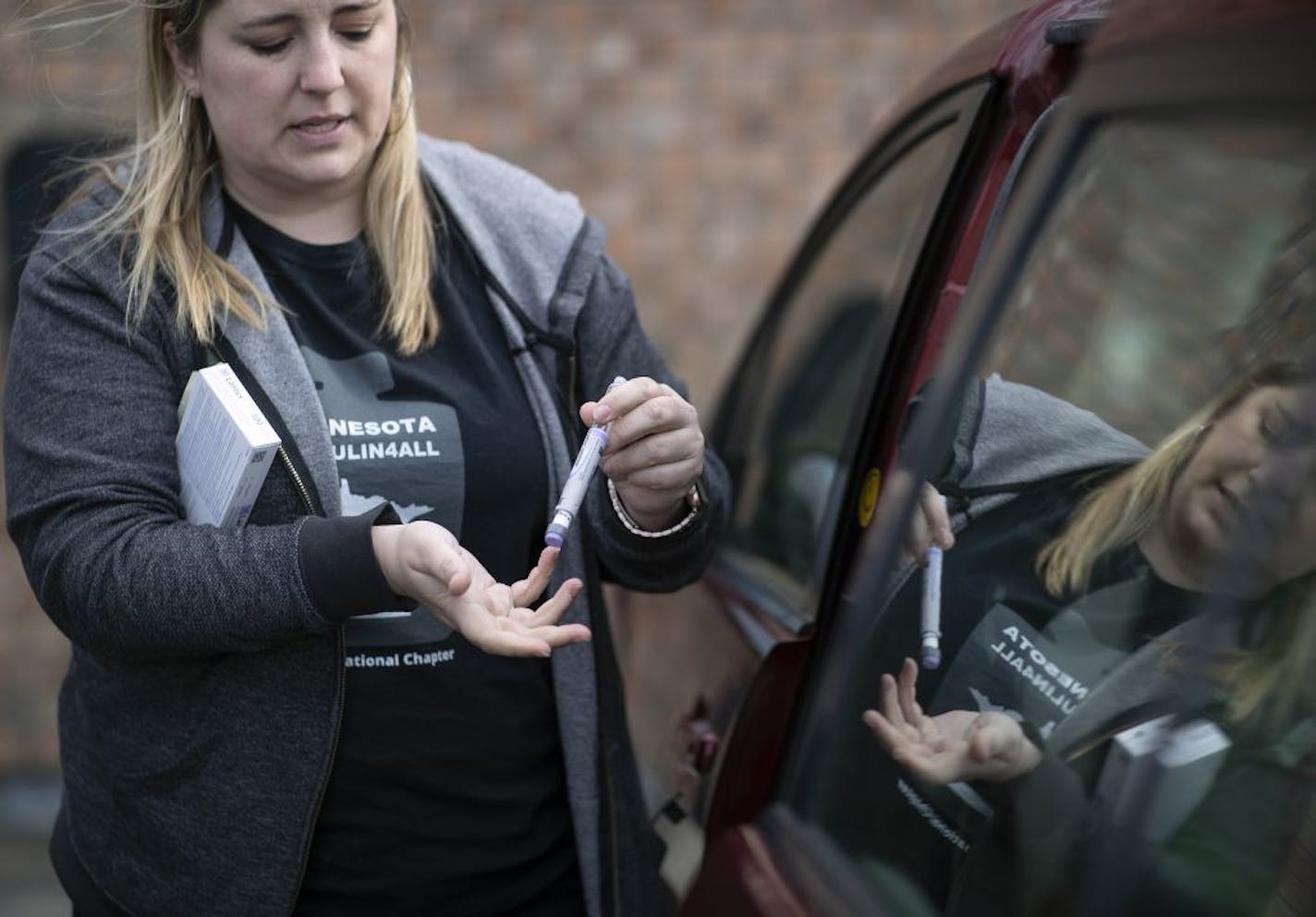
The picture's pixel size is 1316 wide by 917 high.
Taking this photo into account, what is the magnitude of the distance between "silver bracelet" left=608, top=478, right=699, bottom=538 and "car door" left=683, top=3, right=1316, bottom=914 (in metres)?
0.24

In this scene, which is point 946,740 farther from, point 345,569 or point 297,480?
point 297,480

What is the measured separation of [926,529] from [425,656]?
580 millimetres

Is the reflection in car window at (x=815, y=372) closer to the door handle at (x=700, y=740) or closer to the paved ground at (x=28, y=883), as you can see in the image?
the door handle at (x=700, y=740)

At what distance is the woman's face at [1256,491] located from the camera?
117 centimetres

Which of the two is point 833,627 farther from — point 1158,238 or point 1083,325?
point 1158,238

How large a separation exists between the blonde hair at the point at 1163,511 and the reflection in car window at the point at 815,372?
684mm

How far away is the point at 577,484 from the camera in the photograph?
5.76 ft

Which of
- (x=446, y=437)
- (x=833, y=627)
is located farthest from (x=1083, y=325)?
(x=446, y=437)

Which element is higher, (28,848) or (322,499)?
(322,499)

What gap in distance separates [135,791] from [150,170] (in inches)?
27.5

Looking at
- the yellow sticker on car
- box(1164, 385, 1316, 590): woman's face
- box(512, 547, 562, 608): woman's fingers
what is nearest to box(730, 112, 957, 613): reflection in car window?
the yellow sticker on car

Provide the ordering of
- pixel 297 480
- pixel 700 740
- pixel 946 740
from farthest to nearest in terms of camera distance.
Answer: pixel 700 740
pixel 297 480
pixel 946 740

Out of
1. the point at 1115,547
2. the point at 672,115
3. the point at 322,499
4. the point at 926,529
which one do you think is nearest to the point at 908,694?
the point at 926,529

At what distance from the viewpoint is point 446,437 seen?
194cm
